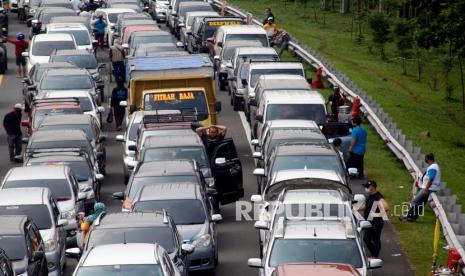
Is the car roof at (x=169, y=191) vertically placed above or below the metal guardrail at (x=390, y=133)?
above

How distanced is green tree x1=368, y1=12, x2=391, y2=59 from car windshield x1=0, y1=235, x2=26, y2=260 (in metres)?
38.7

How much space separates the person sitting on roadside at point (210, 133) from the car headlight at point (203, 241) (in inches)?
326

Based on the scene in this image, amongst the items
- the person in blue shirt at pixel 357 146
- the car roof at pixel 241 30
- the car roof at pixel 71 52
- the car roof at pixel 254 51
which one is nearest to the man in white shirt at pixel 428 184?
the person in blue shirt at pixel 357 146

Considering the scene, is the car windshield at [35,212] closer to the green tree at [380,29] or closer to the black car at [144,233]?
the black car at [144,233]

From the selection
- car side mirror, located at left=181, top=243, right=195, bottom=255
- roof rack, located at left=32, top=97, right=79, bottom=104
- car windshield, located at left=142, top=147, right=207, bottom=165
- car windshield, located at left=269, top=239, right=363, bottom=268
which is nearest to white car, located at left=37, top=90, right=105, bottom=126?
roof rack, located at left=32, top=97, right=79, bottom=104

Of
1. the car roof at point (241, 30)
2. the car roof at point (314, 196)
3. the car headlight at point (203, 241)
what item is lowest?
the car roof at point (241, 30)

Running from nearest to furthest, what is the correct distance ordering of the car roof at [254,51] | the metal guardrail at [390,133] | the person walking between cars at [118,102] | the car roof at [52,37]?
the metal guardrail at [390,133] < the person walking between cars at [118,102] < the car roof at [254,51] < the car roof at [52,37]

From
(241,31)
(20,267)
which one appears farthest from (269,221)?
(241,31)

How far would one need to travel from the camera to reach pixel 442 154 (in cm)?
4094

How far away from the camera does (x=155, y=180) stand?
2753 centimetres

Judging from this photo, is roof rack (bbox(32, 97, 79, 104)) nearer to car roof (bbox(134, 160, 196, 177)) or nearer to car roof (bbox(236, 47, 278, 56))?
car roof (bbox(134, 160, 196, 177))

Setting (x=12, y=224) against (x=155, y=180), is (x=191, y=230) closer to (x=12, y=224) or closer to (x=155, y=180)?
(x=155, y=180)

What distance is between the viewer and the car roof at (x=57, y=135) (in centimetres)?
3250

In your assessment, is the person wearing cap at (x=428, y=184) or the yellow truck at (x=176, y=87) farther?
the yellow truck at (x=176, y=87)
